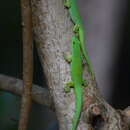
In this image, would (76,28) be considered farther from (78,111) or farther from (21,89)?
(21,89)

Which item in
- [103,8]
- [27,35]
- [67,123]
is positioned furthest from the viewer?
[103,8]

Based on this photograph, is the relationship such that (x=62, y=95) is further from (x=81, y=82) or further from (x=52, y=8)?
(x=52, y=8)

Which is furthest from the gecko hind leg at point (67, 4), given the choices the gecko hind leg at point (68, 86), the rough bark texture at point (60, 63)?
the gecko hind leg at point (68, 86)

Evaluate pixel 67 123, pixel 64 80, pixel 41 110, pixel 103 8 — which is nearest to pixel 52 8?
pixel 64 80

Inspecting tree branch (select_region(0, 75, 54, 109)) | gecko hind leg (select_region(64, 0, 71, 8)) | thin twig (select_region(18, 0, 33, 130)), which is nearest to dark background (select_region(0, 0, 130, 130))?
tree branch (select_region(0, 75, 54, 109))

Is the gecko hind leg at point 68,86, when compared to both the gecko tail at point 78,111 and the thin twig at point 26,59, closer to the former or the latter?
the gecko tail at point 78,111

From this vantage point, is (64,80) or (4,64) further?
(4,64)
